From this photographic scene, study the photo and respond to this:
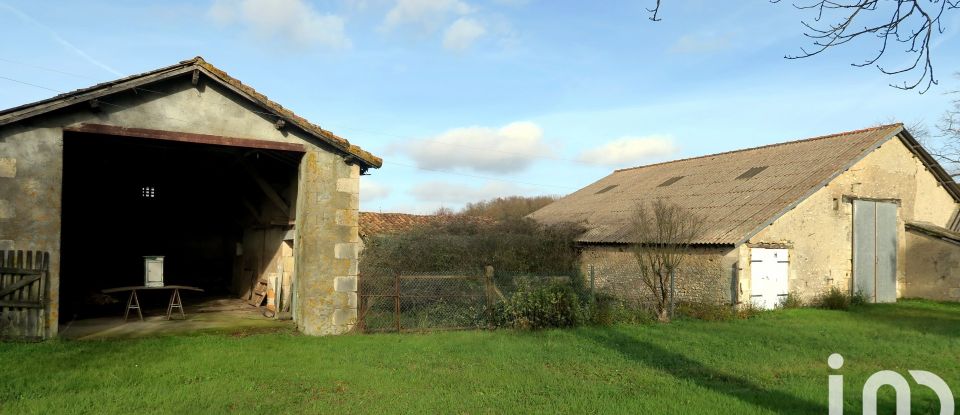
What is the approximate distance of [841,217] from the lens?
19.1 meters

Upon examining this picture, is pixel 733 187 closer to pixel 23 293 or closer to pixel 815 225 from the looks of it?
pixel 815 225

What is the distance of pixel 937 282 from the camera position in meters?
19.7

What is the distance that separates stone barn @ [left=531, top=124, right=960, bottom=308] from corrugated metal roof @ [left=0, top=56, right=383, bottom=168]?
354 inches

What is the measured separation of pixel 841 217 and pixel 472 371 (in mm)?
15202

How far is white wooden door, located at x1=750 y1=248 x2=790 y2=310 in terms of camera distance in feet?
55.9

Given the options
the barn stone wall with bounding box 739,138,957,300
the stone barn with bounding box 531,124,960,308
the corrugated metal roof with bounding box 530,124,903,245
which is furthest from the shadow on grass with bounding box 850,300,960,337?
the corrugated metal roof with bounding box 530,124,903,245

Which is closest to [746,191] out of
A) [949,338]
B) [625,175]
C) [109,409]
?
[949,338]

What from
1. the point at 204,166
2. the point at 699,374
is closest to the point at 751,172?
the point at 699,374

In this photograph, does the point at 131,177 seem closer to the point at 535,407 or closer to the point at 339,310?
the point at 339,310

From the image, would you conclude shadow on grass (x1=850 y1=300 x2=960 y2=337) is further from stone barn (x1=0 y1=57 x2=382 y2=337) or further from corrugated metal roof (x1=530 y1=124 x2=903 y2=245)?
stone barn (x1=0 y1=57 x2=382 y2=337)

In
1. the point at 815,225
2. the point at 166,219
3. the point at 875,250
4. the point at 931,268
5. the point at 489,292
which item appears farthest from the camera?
the point at 166,219

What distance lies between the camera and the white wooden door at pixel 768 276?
17047 millimetres

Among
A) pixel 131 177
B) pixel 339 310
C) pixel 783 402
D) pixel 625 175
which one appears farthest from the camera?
pixel 625 175

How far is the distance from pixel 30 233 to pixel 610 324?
34.0ft
